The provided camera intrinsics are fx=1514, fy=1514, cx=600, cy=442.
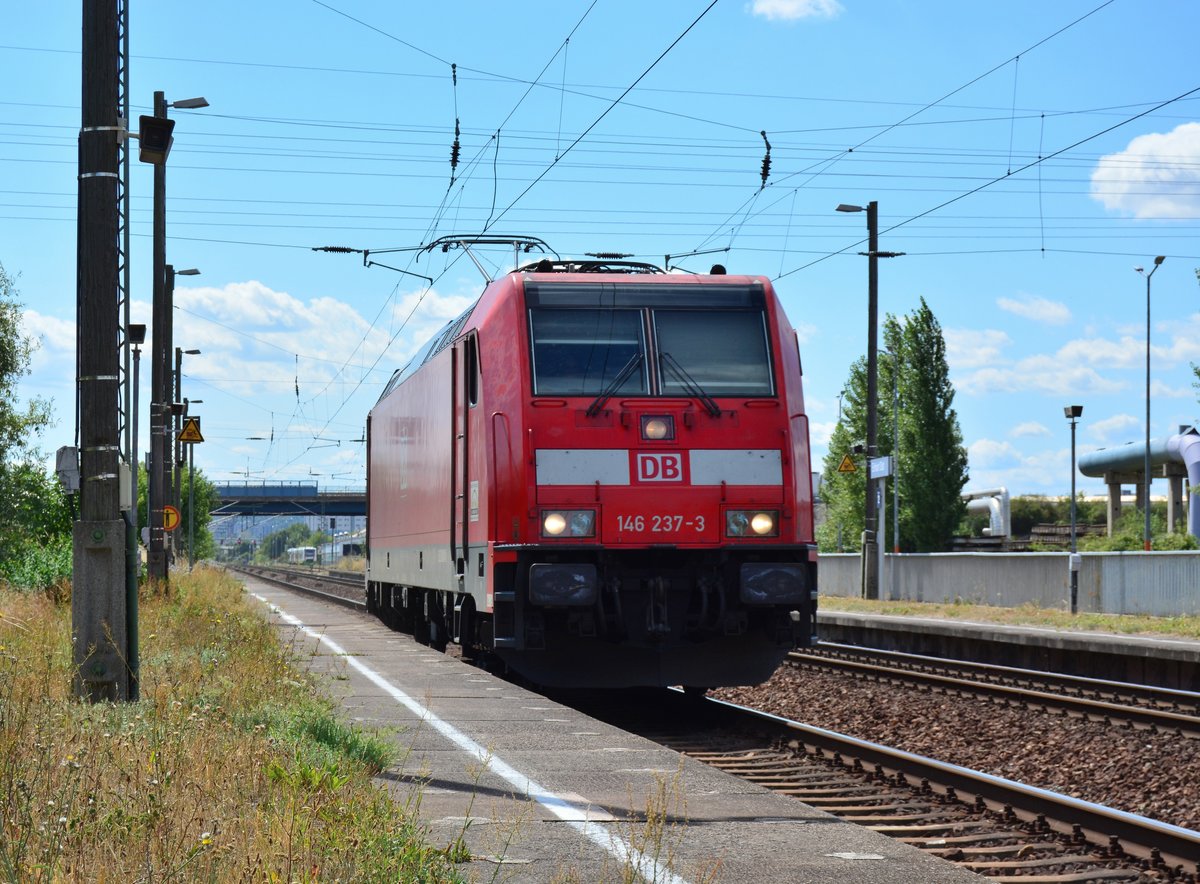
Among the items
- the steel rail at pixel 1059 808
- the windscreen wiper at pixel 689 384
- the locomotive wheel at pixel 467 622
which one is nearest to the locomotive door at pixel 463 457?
the locomotive wheel at pixel 467 622

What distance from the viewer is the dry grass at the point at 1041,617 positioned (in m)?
22.0

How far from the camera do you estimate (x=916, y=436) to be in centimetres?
6400

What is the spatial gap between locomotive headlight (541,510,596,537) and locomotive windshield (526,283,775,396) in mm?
1090

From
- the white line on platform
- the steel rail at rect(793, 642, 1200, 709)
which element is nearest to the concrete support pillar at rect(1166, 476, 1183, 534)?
the steel rail at rect(793, 642, 1200, 709)

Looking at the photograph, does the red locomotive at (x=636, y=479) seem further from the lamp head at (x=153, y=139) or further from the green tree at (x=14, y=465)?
the green tree at (x=14, y=465)

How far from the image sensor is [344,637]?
23.0 metres

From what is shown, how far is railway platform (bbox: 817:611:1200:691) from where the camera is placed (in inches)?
715

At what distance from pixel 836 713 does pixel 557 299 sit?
16.3 ft

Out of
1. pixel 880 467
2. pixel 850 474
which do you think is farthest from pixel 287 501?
pixel 880 467

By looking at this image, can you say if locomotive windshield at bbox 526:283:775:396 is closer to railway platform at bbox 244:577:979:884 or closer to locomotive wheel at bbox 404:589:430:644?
railway platform at bbox 244:577:979:884

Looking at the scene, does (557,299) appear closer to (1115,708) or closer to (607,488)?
(607,488)

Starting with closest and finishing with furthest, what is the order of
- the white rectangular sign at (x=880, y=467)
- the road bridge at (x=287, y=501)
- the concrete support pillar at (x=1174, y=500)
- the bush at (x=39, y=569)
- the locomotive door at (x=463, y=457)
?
the locomotive door at (x=463, y=457)
the bush at (x=39, y=569)
the white rectangular sign at (x=880, y=467)
the concrete support pillar at (x=1174, y=500)
the road bridge at (x=287, y=501)

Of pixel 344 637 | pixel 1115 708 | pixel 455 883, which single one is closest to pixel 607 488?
pixel 1115 708

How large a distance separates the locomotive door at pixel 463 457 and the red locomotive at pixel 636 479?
0.18 feet
